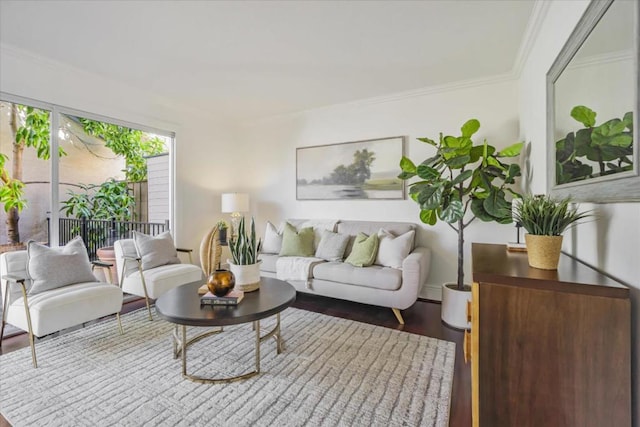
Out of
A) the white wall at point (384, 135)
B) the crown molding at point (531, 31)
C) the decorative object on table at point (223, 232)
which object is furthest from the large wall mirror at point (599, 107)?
the decorative object on table at point (223, 232)

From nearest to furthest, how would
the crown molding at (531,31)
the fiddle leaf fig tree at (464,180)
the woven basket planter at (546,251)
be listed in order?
the woven basket planter at (546,251) < the crown molding at (531,31) < the fiddle leaf fig tree at (464,180)

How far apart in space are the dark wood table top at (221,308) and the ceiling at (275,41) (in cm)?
204

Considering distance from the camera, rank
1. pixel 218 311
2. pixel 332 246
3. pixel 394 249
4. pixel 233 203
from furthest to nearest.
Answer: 1. pixel 233 203
2. pixel 332 246
3. pixel 394 249
4. pixel 218 311

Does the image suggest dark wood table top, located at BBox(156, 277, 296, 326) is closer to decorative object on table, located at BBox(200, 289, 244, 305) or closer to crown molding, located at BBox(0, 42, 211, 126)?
decorative object on table, located at BBox(200, 289, 244, 305)

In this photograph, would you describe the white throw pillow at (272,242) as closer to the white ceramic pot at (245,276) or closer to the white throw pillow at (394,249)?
the white throw pillow at (394,249)

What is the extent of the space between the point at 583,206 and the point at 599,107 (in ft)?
1.64

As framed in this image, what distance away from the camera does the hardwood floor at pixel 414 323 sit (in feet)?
5.58

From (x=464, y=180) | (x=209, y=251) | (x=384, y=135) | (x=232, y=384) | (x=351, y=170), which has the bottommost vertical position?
(x=232, y=384)

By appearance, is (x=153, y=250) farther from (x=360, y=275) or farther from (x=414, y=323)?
(x=414, y=323)

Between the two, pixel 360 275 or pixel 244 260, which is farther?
pixel 360 275

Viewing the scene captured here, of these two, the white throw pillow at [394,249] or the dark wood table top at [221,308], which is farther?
the white throw pillow at [394,249]

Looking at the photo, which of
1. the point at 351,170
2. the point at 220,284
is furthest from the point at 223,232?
the point at 220,284

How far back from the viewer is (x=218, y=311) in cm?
184

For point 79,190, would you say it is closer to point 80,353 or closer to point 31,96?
point 31,96
